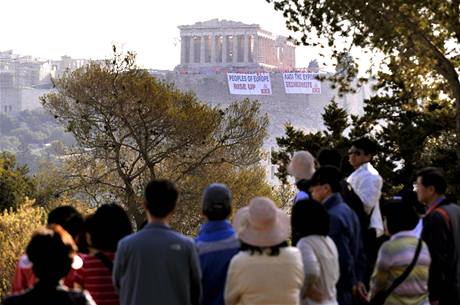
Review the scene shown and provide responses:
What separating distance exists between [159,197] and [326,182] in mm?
1876

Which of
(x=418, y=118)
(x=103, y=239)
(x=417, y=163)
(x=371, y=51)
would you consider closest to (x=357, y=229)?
(x=103, y=239)

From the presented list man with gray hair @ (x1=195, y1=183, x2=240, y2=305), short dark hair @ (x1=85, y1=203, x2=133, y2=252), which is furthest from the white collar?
short dark hair @ (x1=85, y1=203, x2=133, y2=252)

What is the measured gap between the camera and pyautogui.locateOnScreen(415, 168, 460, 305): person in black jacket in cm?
893

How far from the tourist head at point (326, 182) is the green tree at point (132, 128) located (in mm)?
38239

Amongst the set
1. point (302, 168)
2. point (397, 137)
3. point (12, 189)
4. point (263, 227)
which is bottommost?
point (12, 189)

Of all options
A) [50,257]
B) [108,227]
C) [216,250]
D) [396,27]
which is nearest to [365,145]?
[216,250]

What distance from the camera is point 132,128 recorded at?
163 ft

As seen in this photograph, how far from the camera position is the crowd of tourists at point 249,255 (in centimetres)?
703

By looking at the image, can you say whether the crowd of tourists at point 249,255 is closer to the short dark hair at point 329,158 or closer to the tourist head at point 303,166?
the tourist head at point 303,166

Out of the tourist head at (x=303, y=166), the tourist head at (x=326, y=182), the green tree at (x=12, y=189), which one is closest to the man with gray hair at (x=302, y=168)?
the tourist head at (x=303, y=166)

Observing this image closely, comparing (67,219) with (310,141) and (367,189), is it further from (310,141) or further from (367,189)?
(310,141)

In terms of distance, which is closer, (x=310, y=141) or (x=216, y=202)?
(x=216, y=202)

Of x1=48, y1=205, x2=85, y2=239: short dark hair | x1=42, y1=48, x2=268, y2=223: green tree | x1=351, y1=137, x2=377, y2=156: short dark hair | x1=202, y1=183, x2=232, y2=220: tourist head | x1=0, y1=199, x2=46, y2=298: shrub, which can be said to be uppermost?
x1=351, y1=137, x2=377, y2=156: short dark hair

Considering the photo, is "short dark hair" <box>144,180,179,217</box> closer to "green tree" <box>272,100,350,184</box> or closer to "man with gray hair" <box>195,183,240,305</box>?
"man with gray hair" <box>195,183,240,305</box>
